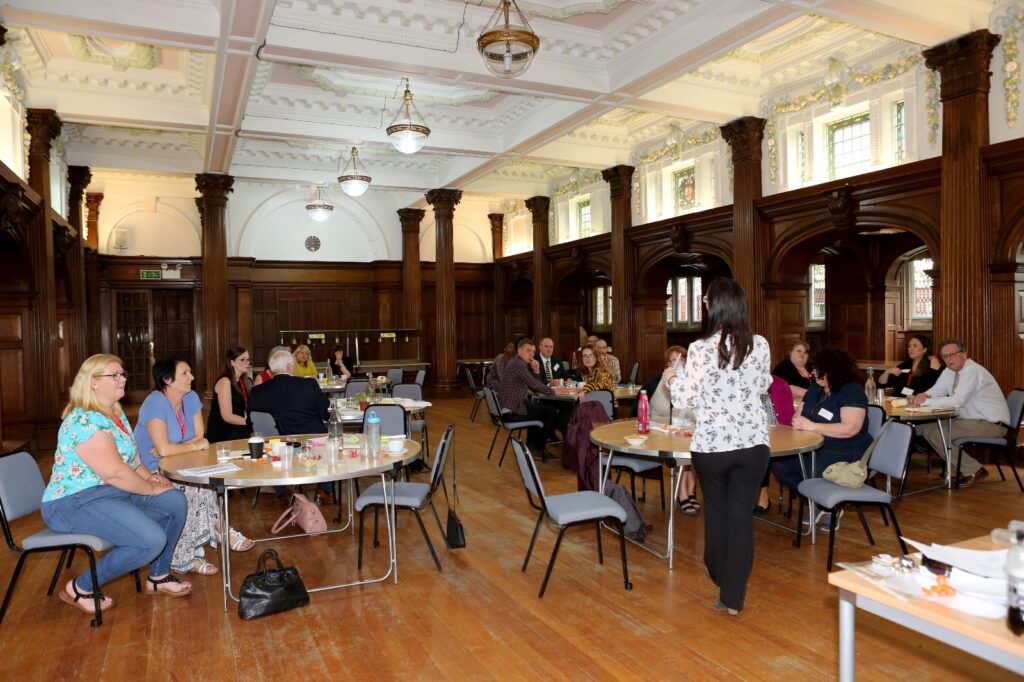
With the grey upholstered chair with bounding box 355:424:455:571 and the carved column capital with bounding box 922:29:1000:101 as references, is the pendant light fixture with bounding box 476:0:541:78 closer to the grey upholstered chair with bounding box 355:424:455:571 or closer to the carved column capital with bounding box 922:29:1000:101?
the grey upholstered chair with bounding box 355:424:455:571

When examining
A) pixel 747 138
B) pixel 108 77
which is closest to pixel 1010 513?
pixel 747 138

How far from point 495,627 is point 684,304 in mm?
14602

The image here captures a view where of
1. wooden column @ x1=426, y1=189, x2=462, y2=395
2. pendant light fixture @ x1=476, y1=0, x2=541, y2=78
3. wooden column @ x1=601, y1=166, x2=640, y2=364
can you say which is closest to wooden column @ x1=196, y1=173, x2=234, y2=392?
wooden column @ x1=426, y1=189, x2=462, y2=395

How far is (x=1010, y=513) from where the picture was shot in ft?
18.9

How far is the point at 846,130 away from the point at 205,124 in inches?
360

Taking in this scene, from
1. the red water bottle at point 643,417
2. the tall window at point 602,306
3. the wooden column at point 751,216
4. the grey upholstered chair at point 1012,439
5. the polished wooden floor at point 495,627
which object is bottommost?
the polished wooden floor at point 495,627

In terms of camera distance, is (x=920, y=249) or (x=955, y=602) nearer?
(x=955, y=602)

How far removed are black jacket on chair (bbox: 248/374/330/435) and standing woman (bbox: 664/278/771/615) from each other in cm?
330

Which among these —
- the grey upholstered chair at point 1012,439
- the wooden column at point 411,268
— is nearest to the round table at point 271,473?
the grey upholstered chair at point 1012,439

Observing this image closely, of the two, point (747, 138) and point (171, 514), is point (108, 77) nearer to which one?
Answer: point (171, 514)

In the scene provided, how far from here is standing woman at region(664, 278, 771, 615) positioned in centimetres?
355

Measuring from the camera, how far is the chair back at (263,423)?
5.77 metres

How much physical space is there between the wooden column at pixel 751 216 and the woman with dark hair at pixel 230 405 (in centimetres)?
720

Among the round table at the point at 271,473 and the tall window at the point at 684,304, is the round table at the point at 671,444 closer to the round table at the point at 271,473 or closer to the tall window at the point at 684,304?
the round table at the point at 271,473
